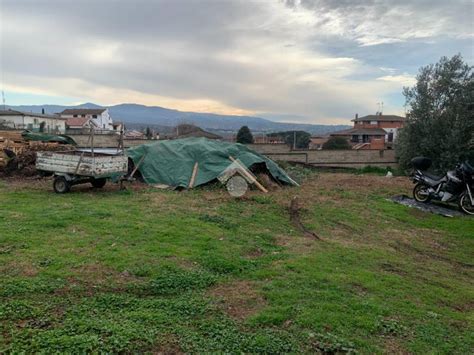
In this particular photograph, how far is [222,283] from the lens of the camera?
4094 mm

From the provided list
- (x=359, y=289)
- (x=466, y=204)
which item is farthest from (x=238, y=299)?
(x=466, y=204)

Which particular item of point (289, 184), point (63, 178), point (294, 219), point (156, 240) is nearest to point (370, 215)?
point (294, 219)

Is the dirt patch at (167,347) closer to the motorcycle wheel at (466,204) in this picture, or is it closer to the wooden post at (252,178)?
the wooden post at (252,178)

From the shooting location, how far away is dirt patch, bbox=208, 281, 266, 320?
3.42 meters

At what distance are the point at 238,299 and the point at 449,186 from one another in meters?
8.40

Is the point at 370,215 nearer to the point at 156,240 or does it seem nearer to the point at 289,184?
the point at 289,184

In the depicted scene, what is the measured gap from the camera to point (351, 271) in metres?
4.70

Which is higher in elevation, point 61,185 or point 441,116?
point 441,116

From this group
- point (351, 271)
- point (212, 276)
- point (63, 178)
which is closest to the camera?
point (212, 276)

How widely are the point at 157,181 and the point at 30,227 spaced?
6.12 meters

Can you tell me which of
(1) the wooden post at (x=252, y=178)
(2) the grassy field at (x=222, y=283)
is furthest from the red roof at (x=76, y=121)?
(2) the grassy field at (x=222, y=283)

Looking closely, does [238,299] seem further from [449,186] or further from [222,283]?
[449,186]

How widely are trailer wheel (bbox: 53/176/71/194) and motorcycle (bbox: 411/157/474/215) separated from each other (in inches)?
378

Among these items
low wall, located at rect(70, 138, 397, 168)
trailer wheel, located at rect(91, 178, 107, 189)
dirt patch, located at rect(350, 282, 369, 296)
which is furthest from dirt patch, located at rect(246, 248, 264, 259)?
low wall, located at rect(70, 138, 397, 168)
